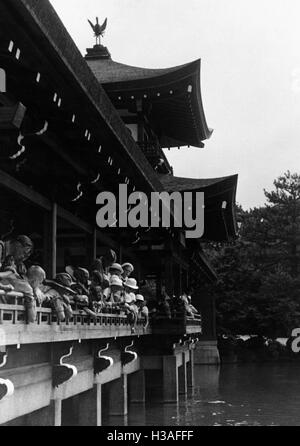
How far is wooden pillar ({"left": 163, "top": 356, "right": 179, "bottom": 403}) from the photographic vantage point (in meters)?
19.0

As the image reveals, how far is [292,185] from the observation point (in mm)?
47469

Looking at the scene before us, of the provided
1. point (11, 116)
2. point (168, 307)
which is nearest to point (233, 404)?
point (168, 307)

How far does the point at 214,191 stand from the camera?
21688 mm

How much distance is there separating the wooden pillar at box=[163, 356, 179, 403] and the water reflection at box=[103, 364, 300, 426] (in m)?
0.32

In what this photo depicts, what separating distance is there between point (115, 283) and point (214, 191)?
9340 millimetres

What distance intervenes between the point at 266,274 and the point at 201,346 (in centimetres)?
796

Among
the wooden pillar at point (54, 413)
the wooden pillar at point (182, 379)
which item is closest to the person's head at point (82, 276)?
the wooden pillar at point (54, 413)

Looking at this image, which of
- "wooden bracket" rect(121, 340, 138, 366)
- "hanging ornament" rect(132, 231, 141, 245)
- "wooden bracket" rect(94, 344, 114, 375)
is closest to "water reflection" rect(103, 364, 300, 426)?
"wooden bracket" rect(121, 340, 138, 366)

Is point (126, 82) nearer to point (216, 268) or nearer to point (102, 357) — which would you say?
point (102, 357)

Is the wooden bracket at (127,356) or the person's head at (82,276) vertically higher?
the person's head at (82,276)

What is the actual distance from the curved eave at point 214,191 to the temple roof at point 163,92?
2.54 meters

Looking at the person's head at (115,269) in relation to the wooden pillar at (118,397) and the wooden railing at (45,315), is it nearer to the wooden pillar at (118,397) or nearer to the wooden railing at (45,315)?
the wooden railing at (45,315)

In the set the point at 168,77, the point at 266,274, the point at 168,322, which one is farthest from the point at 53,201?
the point at 266,274

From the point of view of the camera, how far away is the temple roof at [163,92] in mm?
21203
